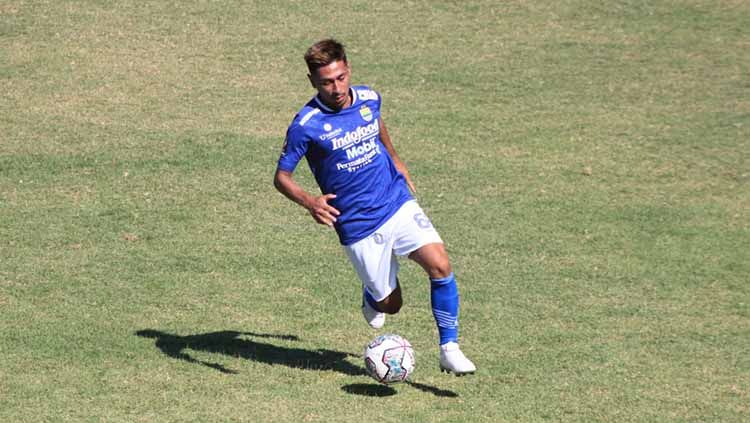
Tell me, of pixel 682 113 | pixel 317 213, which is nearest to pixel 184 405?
pixel 317 213

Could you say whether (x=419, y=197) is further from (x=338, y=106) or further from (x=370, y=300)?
(x=338, y=106)

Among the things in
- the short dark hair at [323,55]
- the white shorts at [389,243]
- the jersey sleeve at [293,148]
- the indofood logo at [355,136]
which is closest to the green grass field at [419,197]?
the white shorts at [389,243]

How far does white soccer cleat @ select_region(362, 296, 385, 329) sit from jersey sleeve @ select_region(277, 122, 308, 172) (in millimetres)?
1671

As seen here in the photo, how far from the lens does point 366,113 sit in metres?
9.88

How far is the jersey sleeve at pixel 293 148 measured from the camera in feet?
31.5

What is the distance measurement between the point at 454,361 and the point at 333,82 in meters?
2.55

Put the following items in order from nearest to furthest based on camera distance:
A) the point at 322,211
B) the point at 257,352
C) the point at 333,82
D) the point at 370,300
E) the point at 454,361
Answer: the point at 322,211 < the point at 333,82 < the point at 454,361 < the point at 370,300 < the point at 257,352

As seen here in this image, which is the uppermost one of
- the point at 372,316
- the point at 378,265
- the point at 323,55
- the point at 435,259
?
the point at 323,55

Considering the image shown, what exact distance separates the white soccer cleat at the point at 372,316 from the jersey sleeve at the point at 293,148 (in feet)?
5.48

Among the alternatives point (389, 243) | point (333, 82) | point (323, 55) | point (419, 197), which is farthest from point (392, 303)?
point (419, 197)

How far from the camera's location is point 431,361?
10469 millimetres

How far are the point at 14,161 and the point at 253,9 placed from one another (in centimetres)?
729

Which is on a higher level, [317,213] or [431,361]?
[317,213]

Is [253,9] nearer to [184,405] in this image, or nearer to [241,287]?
[241,287]
